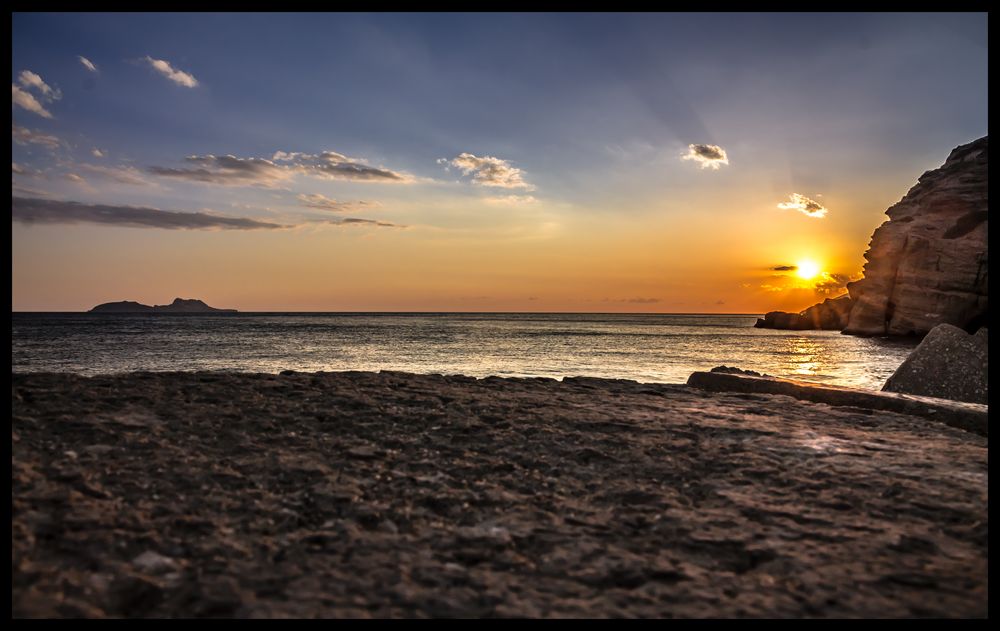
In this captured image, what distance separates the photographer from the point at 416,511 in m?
2.89

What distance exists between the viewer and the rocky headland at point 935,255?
5381cm

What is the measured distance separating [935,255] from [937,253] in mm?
240

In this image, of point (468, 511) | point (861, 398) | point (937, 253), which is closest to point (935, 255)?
point (937, 253)

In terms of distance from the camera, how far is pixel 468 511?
2.91 metres

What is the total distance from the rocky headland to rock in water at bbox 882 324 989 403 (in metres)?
50.3

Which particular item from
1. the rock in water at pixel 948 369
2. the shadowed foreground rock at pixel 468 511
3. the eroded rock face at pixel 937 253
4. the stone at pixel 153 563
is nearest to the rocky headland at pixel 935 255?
the eroded rock face at pixel 937 253

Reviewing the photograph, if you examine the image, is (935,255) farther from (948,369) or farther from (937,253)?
(948,369)

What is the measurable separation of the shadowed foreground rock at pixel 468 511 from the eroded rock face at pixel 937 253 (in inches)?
2462

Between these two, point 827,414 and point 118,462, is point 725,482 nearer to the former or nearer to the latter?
point 827,414

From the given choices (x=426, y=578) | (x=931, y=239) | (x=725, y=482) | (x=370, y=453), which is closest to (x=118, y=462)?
(x=370, y=453)

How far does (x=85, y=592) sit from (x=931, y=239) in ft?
231

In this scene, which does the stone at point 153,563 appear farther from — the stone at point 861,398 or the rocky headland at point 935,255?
the rocky headland at point 935,255

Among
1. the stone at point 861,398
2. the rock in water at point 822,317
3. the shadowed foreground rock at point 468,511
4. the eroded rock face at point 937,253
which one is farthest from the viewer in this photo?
the rock in water at point 822,317

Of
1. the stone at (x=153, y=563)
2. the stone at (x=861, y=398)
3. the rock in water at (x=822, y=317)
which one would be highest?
the rock in water at (x=822, y=317)
